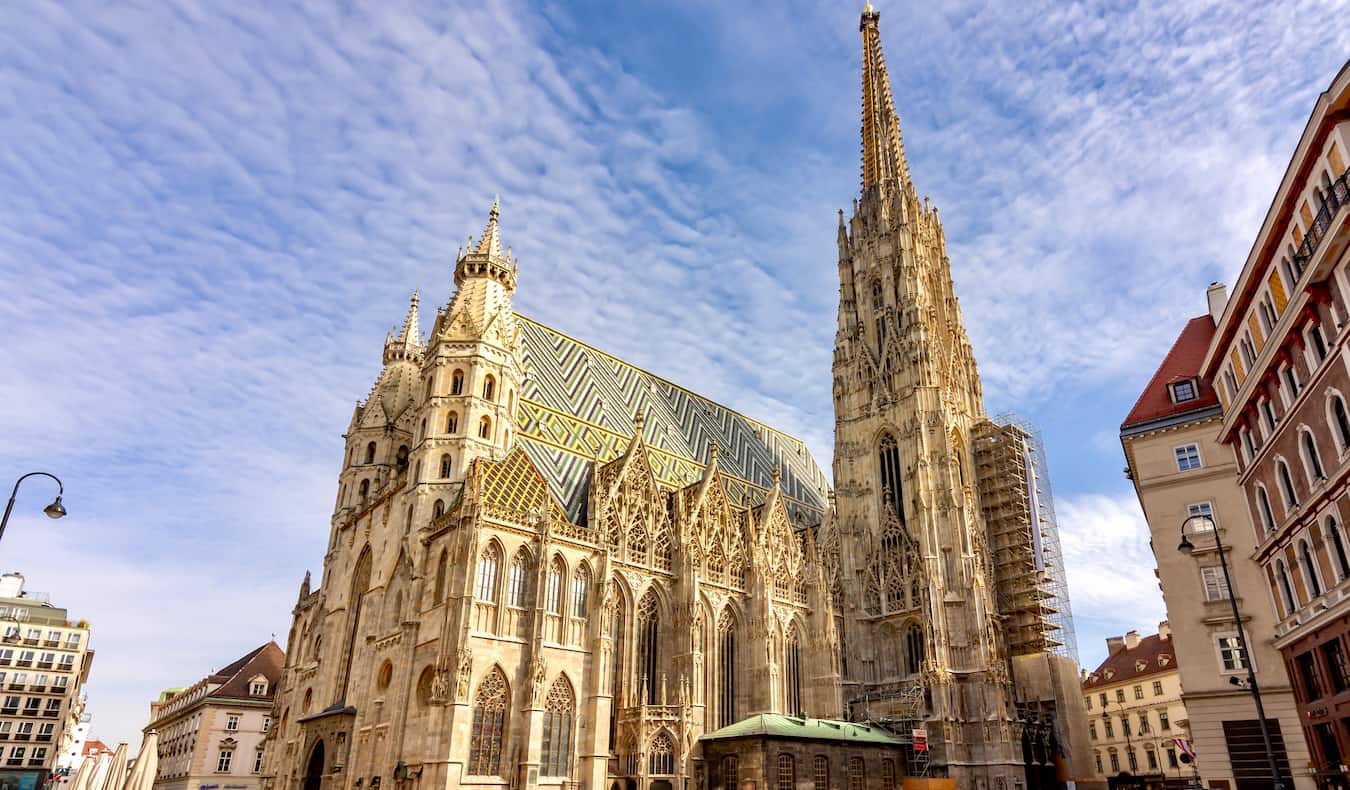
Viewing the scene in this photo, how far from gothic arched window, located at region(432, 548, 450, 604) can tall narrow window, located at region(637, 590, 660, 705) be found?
8.96m

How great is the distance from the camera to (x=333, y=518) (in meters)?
45.9

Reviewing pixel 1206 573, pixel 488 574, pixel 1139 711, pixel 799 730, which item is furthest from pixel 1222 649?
pixel 1139 711

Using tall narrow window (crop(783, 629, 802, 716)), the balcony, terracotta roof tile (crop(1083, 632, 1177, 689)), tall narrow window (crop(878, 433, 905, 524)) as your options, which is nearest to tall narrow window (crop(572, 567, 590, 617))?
tall narrow window (crop(783, 629, 802, 716))

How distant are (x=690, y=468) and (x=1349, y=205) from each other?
3591 cm

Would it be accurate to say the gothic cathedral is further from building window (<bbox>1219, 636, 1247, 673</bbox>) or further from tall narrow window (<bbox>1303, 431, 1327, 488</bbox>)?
tall narrow window (<bbox>1303, 431, 1327, 488</bbox>)

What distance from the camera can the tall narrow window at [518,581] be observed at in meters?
32.8

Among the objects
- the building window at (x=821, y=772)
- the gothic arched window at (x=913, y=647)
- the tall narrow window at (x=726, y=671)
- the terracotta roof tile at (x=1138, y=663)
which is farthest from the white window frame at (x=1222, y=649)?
the terracotta roof tile at (x=1138, y=663)

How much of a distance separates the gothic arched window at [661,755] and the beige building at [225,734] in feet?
112

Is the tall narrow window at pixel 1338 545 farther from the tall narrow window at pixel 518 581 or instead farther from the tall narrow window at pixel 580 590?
the tall narrow window at pixel 518 581

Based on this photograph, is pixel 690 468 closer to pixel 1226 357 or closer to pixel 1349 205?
pixel 1226 357

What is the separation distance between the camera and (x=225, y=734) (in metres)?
56.6

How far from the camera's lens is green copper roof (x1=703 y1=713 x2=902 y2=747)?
33.2 meters

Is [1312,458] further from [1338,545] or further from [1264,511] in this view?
[1264,511]

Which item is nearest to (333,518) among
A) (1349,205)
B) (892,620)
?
(892,620)
